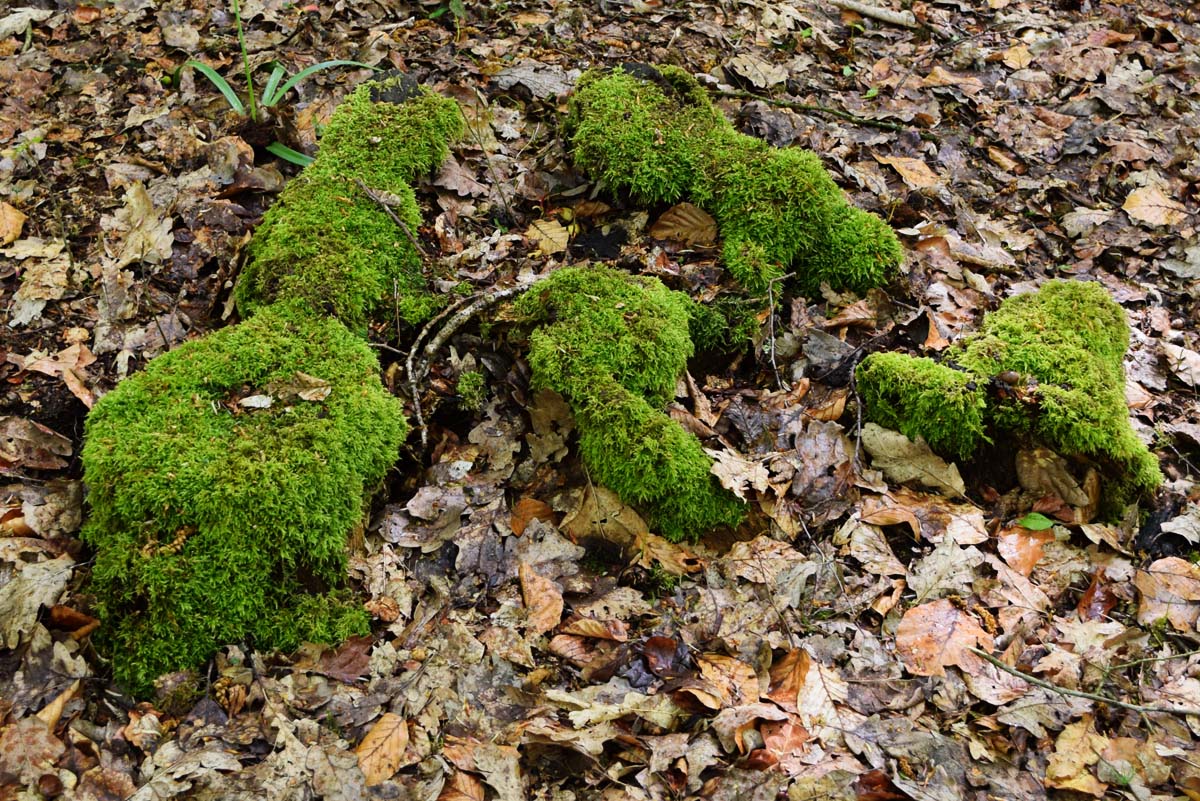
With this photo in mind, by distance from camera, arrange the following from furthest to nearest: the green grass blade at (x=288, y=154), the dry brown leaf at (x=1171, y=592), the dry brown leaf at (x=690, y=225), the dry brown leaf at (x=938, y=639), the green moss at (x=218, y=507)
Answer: the green grass blade at (x=288, y=154)
the dry brown leaf at (x=690, y=225)
the dry brown leaf at (x=1171, y=592)
the dry brown leaf at (x=938, y=639)
the green moss at (x=218, y=507)

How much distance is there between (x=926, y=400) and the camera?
11.8 feet

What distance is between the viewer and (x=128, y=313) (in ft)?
13.7

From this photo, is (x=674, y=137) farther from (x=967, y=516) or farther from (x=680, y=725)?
(x=680, y=725)

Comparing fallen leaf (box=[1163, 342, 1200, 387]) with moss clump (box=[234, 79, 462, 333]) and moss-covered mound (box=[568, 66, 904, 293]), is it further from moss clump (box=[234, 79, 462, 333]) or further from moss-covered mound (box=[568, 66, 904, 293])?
moss clump (box=[234, 79, 462, 333])

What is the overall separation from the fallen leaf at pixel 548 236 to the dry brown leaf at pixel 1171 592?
3.11 m

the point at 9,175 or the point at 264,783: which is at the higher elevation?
the point at 9,175

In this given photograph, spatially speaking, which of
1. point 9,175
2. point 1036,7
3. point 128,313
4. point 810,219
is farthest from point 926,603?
point 1036,7

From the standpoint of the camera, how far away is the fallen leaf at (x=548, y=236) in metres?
4.42

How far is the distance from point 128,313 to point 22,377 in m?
0.56

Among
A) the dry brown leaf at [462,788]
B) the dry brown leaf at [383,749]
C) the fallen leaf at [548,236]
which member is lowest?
the dry brown leaf at [462,788]

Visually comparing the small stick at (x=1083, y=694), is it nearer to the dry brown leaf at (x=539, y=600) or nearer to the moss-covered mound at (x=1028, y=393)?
the moss-covered mound at (x=1028, y=393)

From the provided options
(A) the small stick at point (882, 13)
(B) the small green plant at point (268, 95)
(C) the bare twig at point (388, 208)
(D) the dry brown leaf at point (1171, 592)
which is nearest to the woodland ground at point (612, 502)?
(D) the dry brown leaf at point (1171, 592)

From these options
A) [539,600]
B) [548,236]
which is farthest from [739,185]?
[539,600]

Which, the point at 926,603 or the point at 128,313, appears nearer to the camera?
the point at 926,603
